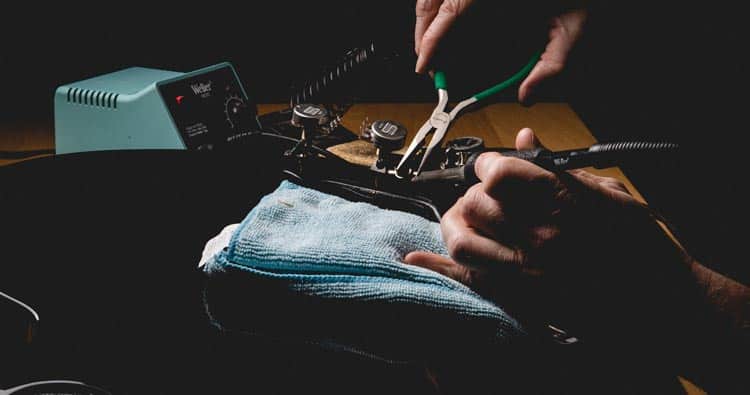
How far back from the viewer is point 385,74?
50.5 inches

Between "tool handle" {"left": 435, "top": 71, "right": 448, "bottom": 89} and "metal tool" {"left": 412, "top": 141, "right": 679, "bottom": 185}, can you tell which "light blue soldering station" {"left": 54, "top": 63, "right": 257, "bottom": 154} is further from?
"metal tool" {"left": 412, "top": 141, "right": 679, "bottom": 185}

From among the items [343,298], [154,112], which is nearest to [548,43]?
[343,298]

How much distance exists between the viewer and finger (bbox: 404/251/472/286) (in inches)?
17.7

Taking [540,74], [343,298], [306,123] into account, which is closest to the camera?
[343,298]

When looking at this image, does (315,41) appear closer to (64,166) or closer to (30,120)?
(30,120)

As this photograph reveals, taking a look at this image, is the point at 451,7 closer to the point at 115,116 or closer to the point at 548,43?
the point at 548,43

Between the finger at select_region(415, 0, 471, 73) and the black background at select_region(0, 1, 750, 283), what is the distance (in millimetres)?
18

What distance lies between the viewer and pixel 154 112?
799 mm

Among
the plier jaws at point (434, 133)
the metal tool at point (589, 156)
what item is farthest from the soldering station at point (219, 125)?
the metal tool at point (589, 156)

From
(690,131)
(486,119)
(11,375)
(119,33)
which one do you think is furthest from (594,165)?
(690,131)

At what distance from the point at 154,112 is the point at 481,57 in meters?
0.49

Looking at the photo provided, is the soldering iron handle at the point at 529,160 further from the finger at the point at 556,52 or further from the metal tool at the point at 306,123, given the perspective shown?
the metal tool at the point at 306,123

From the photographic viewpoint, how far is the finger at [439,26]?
67cm

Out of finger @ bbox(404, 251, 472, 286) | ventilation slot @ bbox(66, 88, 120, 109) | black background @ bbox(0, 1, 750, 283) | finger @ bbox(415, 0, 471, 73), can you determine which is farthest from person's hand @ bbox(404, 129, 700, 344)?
ventilation slot @ bbox(66, 88, 120, 109)
